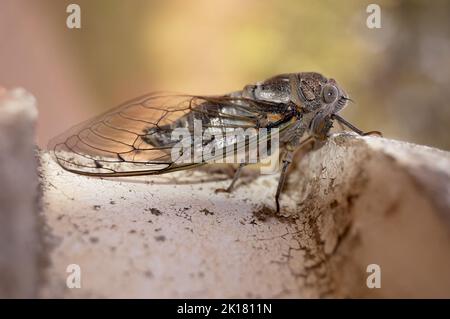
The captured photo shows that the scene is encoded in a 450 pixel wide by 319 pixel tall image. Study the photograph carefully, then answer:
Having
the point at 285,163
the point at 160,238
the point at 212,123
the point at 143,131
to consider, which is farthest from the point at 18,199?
the point at 285,163

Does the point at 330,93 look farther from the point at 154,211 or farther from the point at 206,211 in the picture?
the point at 154,211

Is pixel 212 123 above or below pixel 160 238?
above

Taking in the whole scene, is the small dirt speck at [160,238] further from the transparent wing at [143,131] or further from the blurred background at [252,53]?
the blurred background at [252,53]

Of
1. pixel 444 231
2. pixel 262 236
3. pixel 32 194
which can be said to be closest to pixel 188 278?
pixel 262 236

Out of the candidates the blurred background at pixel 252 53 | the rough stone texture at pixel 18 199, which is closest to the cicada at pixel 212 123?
the rough stone texture at pixel 18 199

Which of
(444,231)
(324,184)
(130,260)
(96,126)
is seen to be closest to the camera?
(444,231)

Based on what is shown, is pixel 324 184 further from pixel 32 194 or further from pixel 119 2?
pixel 119 2

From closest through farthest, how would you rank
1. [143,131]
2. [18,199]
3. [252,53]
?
1. [18,199]
2. [143,131]
3. [252,53]
